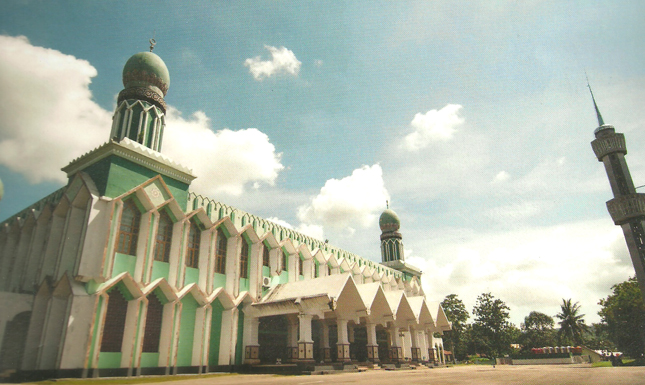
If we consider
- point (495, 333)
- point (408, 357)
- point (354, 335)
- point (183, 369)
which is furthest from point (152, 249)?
point (495, 333)

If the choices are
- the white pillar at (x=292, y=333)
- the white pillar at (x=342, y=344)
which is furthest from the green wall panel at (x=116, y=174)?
the white pillar at (x=342, y=344)

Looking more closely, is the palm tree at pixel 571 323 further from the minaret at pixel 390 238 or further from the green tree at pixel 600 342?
the minaret at pixel 390 238

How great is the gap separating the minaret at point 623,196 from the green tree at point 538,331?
43.5 meters

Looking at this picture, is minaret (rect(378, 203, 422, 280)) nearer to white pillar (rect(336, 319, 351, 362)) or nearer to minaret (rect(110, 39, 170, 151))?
white pillar (rect(336, 319, 351, 362))

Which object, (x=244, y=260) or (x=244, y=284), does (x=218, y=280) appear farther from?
(x=244, y=260)

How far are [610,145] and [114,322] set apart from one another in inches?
1918

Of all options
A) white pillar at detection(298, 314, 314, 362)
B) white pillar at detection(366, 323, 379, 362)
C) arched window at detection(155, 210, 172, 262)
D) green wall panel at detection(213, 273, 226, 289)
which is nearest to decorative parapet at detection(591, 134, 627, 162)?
white pillar at detection(366, 323, 379, 362)

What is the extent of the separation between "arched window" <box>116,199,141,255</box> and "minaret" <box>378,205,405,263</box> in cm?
3453

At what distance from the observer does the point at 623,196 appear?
39.4m

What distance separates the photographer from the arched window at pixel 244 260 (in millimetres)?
24453

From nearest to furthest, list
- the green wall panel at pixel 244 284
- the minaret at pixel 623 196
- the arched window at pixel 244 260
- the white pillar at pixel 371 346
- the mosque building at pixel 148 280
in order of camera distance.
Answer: the mosque building at pixel 148 280 → the green wall panel at pixel 244 284 → the arched window at pixel 244 260 → the white pillar at pixel 371 346 → the minaret at pixel 623 196

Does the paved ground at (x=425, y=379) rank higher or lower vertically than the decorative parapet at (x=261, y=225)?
lower

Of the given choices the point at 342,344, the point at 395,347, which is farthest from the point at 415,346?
the point at 342,344

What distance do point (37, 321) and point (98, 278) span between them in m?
3.83
